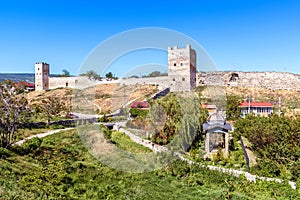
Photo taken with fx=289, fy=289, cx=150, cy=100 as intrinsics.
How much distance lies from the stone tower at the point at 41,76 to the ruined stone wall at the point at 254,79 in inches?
1039

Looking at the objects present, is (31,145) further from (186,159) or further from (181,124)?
(186,159)

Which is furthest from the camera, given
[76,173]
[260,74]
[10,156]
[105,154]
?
[260,74]

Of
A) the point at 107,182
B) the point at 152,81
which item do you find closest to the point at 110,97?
the point at 152,81

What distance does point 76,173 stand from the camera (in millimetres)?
9945

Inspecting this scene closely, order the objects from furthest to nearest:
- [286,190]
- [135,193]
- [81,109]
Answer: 1. [81,109]
2. [135,193]
3. [286,190]

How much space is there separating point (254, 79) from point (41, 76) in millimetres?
33985

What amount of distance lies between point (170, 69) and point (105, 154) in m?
22.9

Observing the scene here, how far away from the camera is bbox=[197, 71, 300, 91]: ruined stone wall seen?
39219mm

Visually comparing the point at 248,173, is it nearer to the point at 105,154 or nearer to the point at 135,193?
the point at 135,193

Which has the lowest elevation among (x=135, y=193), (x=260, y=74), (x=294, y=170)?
(x=135, y=193)

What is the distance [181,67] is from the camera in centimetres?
3316

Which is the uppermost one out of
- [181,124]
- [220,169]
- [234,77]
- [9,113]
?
[234,77]

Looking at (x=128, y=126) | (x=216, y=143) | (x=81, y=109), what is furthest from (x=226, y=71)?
(x=216, y=143)

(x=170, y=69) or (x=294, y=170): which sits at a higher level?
(x=170, y=69)
